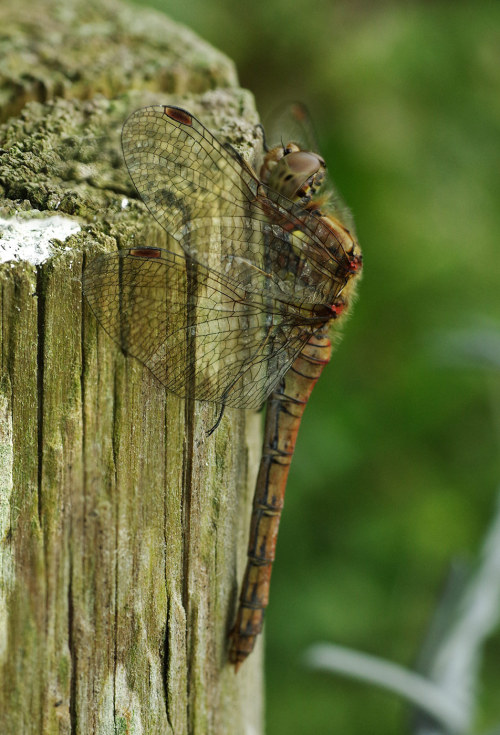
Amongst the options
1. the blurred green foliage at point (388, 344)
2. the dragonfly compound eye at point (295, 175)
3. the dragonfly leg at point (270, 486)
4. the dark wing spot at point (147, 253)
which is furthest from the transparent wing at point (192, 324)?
the blurred green foliage at point (388, 344)

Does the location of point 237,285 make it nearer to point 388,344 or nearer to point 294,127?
point 294,127

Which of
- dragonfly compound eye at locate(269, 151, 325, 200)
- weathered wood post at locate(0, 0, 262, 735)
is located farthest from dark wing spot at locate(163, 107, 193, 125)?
dragonfly compound eye at locate(269, 151, 325, 200)

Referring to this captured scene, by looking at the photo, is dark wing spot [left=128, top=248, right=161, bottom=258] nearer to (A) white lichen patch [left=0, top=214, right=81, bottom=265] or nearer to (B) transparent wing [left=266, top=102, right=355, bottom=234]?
(A) white lichen patch [left=0, top=214, right=81, bottom=265]

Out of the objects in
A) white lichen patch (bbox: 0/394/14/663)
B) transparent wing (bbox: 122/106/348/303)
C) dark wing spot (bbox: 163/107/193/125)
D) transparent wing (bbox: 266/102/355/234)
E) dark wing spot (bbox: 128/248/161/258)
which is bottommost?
white lichen patch (bbox: 0/394/14/663)

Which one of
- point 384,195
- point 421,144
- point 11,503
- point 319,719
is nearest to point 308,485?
point 319,719

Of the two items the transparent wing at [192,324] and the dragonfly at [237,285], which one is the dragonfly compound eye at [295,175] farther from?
the transparent wing at [192,324]

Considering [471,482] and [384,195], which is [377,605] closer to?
[471,482]

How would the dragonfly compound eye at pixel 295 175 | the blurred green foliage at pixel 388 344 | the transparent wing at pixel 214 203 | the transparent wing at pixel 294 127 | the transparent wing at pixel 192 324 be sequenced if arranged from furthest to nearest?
the blurred green foliage at pixel 388 344, the transparent wing at pixel 294 127, the dragonfly compound eye at pixel 295 175, the transparent wing at pixel 214 203, the transparent wing at pixel 192 324
